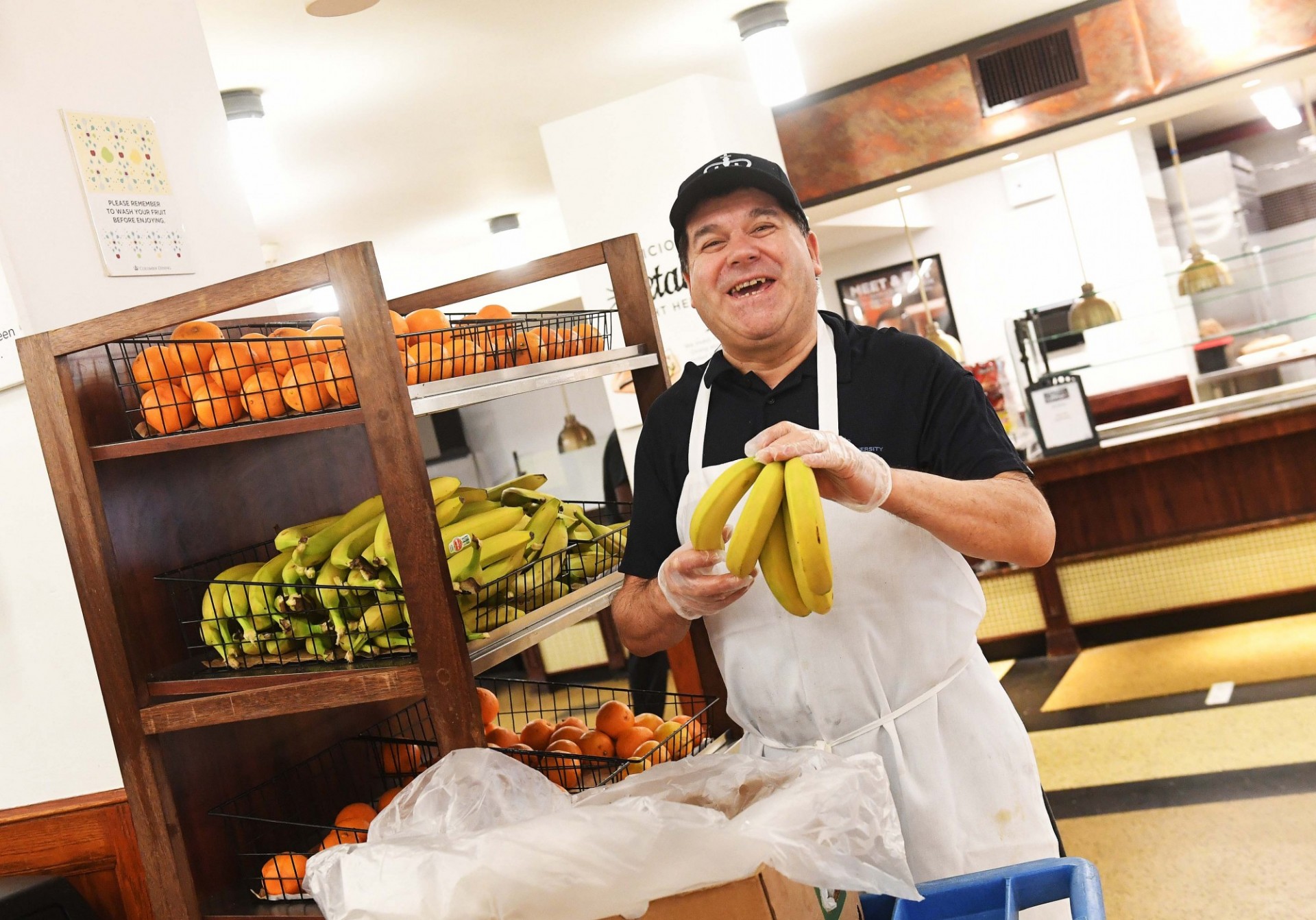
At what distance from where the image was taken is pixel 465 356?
1.92 meters

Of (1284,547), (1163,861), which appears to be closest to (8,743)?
(1163,861)

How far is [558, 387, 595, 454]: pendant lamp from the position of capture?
938 cm

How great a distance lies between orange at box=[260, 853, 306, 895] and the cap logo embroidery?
1.27 m

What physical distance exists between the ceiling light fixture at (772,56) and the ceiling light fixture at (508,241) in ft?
11.0

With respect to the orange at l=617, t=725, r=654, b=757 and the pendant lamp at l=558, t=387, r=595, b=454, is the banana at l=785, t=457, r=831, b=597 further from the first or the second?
the pendant lamp at l=558, t=387, r=595, b=454

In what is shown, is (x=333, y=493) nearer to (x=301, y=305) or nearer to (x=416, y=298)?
(x=416, y=298)

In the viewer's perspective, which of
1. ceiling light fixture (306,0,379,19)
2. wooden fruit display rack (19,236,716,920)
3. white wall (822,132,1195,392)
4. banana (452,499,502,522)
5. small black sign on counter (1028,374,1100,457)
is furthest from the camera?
white wall (822,132,1195,392)

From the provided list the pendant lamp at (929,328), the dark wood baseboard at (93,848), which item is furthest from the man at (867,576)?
the pendant lamp at (929,328)

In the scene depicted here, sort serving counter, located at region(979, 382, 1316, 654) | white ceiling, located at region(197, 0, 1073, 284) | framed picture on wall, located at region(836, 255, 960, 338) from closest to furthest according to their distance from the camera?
white ceiling, located at region(197, 0, 1073, 284), serving counter, located at region(979, 382, 1316, 654), framed picture on wall, located at region(836, 255, 960, 338)

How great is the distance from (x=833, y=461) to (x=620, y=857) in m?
0.53

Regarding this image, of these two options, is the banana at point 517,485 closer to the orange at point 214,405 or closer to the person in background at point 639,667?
the person in background at point 639,667

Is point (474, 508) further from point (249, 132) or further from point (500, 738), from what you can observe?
point (249, 132)

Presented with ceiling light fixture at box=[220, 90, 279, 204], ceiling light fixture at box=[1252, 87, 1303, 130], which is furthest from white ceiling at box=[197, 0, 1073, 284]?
ceiling light fixture at box=[1252, 87, 1303, 130]

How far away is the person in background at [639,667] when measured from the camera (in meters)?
3.11
